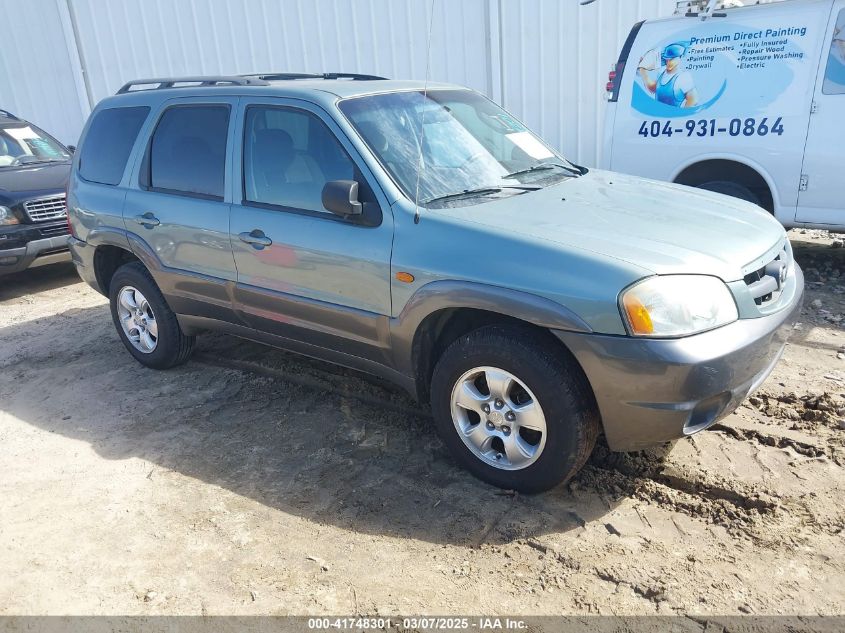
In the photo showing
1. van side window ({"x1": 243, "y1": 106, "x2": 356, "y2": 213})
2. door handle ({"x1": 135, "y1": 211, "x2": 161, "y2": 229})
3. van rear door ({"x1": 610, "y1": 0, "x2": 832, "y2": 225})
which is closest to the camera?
van side window ({"x1": 243, "y1": 106, "x2": 356, "y2": 213})

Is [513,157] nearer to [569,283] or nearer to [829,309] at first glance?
[569,283]

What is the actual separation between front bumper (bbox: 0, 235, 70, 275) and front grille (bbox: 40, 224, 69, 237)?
4 centimetres

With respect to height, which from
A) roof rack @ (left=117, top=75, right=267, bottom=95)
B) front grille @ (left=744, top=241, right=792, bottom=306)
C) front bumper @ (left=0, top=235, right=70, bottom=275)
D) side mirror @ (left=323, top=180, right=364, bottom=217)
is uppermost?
roof rack @ (left=117, top=75, right=267, bottom=95)

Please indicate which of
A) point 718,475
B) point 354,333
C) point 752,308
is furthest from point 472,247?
point 718,475

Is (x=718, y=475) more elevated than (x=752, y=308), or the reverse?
(x=752, y=308)

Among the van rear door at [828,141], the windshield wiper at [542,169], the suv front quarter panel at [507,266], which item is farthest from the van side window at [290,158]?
the van rear door at [828,141]

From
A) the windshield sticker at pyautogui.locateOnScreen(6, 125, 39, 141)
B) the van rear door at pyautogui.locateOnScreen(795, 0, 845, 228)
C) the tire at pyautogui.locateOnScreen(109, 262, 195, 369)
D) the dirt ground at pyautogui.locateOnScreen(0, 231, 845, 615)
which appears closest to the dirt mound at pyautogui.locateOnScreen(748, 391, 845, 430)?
the dirt ground at pyautogui.locateOnScreen(0, 231, 845, 615)

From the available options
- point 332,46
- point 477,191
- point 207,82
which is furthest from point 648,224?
point 332,46

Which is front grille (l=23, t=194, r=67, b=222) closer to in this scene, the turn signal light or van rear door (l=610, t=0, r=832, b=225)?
van rear door (l=610, t=0, r=832, b=225)

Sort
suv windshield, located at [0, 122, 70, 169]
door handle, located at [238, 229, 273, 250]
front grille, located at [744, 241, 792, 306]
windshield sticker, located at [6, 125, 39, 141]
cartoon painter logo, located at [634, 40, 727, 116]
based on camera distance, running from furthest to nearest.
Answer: windshield sticker, located at [6, 125, 39, 141] < suv windshield, located at [0, 122, 70, 169] < cartoon painter logo, located at [634, 40, 727, 116] < door handle, located at [238, 229, 273, 250] < front grille, located at [744, 241, 792, 306]

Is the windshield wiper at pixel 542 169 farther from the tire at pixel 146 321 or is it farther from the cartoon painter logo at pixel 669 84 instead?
the tire at pixel 146 321

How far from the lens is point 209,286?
14.4ft

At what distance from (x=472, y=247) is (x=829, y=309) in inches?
145

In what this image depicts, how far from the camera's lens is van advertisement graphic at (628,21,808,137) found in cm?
568
